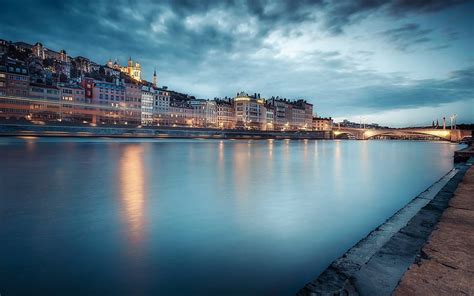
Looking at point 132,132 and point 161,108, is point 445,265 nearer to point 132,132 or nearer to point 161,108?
point 132,132

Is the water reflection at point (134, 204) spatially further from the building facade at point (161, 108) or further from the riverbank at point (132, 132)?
the building facade at point (161, 108)

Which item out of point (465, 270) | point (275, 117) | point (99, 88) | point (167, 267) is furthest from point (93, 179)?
point (275, 117)

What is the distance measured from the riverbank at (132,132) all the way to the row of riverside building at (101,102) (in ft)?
30.8

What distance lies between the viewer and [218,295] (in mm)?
3168

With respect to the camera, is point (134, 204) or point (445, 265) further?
point (134, 204)

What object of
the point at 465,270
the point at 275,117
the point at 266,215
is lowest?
the point at 266,215

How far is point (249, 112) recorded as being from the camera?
11862 cm

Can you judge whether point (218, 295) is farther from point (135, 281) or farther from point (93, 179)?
point (93, 179)

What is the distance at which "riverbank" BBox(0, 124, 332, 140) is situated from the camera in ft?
174

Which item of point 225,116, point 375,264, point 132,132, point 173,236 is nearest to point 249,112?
point 225,116

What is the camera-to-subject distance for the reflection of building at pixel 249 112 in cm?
11725

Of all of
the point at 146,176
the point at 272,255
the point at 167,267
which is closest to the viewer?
the point at 167,267

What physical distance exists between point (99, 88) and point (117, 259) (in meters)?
91.4

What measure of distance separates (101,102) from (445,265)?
304 feet
